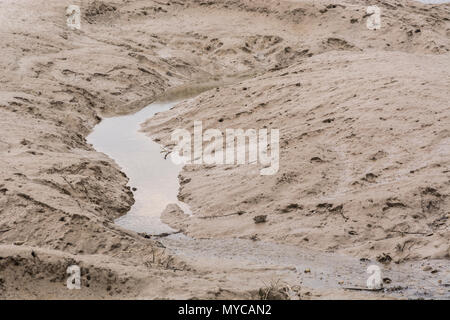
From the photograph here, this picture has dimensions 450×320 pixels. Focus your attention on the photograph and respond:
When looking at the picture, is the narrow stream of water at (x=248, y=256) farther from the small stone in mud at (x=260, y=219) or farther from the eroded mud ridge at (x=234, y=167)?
the small stone in mud at (x=260, y=219)

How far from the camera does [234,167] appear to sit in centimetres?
873

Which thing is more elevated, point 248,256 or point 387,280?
point 248,256

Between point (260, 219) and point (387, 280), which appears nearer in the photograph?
point (387, 280)

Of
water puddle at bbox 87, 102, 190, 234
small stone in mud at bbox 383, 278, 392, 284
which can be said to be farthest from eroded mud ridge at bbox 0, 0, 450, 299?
water puddle at bbox 87, 102, 190, 234

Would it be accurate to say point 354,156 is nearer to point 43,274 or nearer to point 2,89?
point 43,274

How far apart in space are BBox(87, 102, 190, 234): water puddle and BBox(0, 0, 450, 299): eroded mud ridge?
16 cm

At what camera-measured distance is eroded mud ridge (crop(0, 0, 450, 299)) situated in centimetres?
541

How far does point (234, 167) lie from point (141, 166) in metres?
1.53

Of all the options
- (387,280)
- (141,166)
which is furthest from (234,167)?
(387,280)

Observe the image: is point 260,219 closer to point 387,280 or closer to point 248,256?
point 248,256

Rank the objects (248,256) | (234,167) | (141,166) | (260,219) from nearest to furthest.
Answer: (248,256) → (260,219) → (234,167) → (141,166)

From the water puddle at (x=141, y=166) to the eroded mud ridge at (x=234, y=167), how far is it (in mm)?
164

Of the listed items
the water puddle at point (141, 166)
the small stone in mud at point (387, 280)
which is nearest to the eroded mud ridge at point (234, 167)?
the small stone in mud at point (387, 280)

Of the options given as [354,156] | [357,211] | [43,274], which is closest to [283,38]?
[354,156]
